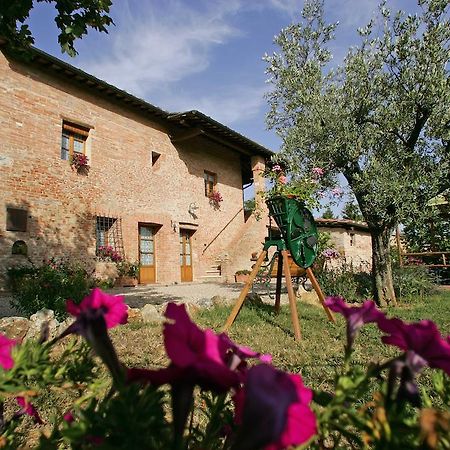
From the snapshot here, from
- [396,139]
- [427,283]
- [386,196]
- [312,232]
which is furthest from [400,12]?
[427,283]

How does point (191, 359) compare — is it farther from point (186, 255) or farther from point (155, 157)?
point (186, 255)

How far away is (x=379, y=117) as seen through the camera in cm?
812

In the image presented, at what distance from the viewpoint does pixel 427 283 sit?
9914 millimetres

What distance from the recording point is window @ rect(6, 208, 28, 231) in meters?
9.15

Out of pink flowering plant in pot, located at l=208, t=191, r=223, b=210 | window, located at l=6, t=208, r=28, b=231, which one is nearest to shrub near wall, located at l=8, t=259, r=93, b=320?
window, located at l=6, t=208, r=28, b=231

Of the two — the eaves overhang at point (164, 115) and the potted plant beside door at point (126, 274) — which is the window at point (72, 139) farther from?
the potted plant beside door at point (126, 274)

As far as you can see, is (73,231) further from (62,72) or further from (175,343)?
(175,343)

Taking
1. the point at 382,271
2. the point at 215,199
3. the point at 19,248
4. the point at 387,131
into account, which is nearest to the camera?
the point at 387,131

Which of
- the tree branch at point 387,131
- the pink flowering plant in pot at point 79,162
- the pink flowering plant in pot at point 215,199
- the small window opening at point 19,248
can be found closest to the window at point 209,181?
the pink flowering plant in pot at point 215,199

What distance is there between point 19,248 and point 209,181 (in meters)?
8.59

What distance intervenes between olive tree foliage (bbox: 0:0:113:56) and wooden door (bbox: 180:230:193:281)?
10875 millimetres

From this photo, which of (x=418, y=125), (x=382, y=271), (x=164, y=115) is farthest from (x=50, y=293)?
(x=164, y=115)

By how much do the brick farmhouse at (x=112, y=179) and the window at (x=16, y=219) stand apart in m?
0.03

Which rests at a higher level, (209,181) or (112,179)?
(209,181)
